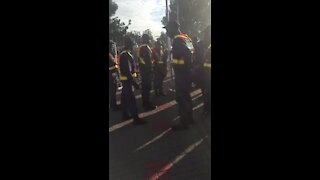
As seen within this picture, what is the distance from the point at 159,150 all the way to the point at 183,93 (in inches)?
42.8

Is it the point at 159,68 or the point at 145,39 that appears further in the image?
the point at 159,68

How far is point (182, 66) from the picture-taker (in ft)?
15.4

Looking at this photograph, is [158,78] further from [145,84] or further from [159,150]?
[159,150]

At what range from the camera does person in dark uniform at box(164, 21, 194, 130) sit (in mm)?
4637

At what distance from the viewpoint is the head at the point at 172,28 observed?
4766 millimetres

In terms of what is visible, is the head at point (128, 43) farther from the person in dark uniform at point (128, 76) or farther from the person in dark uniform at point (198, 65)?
the person in dark uniform at point (198, 65)

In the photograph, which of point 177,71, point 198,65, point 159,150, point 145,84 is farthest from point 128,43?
point 159,150

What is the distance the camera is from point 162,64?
26.6 ft

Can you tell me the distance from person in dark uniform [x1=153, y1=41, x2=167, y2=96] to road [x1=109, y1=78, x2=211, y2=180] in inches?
74.7

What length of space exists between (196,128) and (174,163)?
1.41 metres

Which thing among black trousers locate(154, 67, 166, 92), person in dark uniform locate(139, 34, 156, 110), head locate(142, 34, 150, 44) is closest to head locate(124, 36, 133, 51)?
head locate(142, 34, 150, 44)
